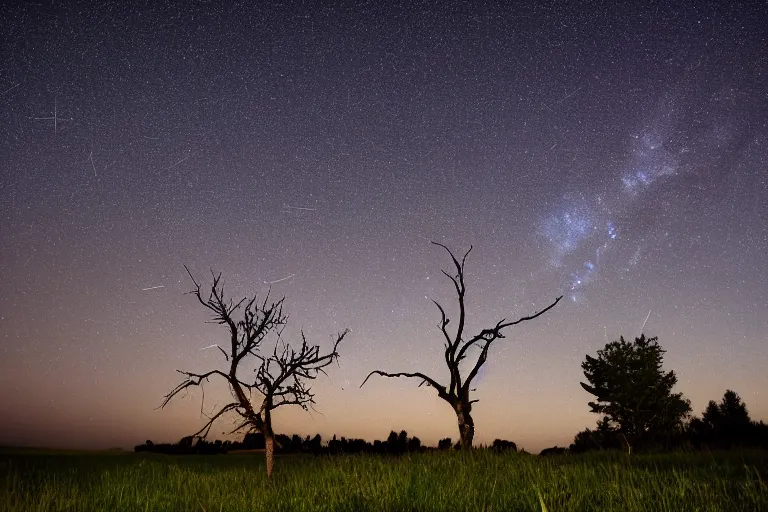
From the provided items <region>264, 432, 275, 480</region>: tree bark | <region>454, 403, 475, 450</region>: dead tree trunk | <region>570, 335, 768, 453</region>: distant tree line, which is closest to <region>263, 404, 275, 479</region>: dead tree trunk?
<region>264, 432, 275, 480</region>: tree bark

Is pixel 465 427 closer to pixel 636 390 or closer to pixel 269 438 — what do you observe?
pixel 269 438

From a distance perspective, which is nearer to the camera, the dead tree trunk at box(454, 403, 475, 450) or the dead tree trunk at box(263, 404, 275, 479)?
the dead tree trunk at box(263, 404, 275, 479)

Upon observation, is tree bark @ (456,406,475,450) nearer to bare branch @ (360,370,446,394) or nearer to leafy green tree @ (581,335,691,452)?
bare branch @ (360,370,446,394)

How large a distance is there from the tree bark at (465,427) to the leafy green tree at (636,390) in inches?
928

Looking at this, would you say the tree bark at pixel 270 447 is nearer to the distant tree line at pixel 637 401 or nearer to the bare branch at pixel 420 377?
the bare branch at pixel 420 377

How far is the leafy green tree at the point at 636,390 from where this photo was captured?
42719 mm

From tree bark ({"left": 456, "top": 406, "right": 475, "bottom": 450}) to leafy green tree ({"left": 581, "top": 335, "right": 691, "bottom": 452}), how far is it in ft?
77.3

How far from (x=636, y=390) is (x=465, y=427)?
27449 millimetres

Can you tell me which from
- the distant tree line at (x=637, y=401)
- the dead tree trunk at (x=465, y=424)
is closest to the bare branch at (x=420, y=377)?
the dead tree trunk at (x=465, y=424)

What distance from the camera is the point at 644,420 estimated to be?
43.5m

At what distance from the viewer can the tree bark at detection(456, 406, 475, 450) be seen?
22.8 m

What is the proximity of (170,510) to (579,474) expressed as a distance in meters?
7.37

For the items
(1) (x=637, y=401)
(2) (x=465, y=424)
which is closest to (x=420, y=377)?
(2) (x=465, y=424)

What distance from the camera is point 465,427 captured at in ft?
76.5
